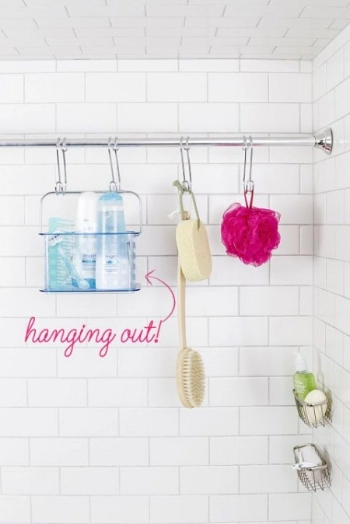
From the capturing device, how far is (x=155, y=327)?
1.72m

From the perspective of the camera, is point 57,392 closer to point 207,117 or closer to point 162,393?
point 162,393

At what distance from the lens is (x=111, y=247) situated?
150 cm

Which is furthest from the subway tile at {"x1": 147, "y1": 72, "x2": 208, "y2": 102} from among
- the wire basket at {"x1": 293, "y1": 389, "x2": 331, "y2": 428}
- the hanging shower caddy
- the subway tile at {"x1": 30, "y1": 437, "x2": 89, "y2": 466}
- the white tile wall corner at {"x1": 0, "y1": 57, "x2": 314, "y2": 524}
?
the subway tile at {"x1": 30, "y1": 437, "x2": 89, "y2": 466}

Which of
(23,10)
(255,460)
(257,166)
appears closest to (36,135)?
(23,10)

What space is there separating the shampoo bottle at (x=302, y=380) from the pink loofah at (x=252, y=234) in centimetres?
30

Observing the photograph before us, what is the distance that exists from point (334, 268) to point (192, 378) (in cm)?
46

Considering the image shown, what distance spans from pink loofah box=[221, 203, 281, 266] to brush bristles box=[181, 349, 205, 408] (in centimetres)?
29

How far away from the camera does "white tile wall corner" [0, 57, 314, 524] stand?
170 cm

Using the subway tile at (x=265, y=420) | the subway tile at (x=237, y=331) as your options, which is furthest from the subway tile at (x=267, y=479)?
the subway tile at (x=237, y=331)

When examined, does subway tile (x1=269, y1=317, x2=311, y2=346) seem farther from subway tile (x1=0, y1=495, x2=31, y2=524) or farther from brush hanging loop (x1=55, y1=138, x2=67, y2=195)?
subway tile (x1=0, y1=495, x2=31, y2=524)

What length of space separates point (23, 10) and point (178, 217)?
2.19 ft

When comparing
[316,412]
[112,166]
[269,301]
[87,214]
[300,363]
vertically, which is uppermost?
[112,166]

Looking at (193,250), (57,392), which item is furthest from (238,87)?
(57,392)

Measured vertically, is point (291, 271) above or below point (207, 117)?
below
